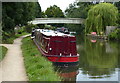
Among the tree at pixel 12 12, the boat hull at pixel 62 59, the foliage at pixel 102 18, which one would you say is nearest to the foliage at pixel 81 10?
the foliage at pixel 102 18

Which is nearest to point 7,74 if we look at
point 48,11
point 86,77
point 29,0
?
point 86,77

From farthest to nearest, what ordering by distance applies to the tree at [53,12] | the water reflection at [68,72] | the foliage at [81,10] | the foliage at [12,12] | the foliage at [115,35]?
the tree at [53,12] < the foliage at [81,10] < the foliage at [115,35] < the foliage at [12,12] < the water reflection at [68,72]

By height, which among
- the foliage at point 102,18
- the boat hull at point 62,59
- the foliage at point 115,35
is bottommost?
the foliage at point 115,35

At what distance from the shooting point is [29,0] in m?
23.3

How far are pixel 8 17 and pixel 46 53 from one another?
6.90 m

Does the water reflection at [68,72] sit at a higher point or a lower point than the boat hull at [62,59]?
lower

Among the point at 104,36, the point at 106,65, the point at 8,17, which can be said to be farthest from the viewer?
the point at 104,36

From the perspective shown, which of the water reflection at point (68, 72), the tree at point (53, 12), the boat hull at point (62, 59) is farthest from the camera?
the tree at point (53, 12)

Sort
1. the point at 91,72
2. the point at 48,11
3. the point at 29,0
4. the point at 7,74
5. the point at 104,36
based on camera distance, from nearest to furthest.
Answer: the point at 7,74 < the point at 91,72 < the point at 29,0 < the point at 104,36 < the point at 48,11

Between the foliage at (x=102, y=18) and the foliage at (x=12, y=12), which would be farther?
the foliage at (x=102, y=18)

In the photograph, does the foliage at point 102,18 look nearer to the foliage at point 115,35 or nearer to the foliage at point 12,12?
the foliage at point 115,35


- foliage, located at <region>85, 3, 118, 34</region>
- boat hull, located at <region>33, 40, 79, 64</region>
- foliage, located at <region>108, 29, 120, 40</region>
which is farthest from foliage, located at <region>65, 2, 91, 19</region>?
boat hull, located at <region>33, 40, 79, 64</region>

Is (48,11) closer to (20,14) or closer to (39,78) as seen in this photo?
(20,14)

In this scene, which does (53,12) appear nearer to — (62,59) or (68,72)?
(62,59)
